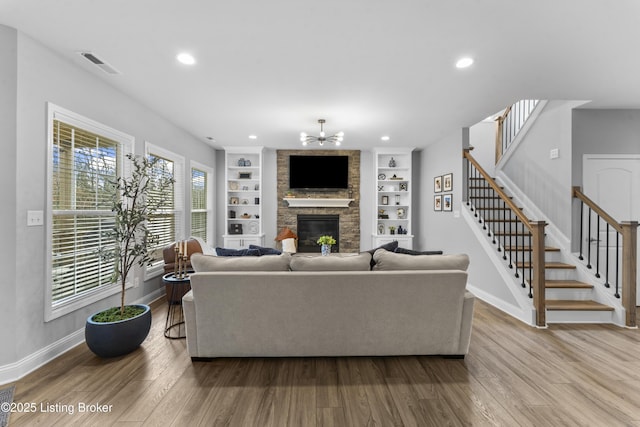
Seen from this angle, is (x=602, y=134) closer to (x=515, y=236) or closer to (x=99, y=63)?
(x=515, y=236)

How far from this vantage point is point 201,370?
7.86 feet

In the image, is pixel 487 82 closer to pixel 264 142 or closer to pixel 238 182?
pixel 264 142

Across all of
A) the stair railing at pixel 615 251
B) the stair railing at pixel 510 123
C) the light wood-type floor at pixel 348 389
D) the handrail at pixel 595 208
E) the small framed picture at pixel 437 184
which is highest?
the stair railing at pixel 510 123

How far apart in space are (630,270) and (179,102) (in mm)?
5918

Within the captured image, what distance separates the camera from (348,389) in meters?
2.13

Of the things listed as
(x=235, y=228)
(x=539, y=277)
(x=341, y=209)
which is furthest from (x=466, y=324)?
(x=235, y=228)

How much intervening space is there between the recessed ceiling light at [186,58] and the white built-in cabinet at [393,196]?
464cm

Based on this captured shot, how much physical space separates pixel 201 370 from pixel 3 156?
2.28 metres

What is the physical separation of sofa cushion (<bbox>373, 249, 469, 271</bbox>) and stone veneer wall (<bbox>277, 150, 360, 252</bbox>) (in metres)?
4.24

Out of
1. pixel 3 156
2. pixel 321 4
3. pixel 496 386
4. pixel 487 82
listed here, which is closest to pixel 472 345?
pixel 496 386

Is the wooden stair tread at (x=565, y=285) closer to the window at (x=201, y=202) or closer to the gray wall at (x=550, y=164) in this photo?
the gray wall at (x=550, y=164)

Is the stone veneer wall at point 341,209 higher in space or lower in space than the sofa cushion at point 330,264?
higher

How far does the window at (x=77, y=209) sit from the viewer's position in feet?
8.62

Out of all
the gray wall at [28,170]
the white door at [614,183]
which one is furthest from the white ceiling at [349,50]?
the white door at [614,183]
